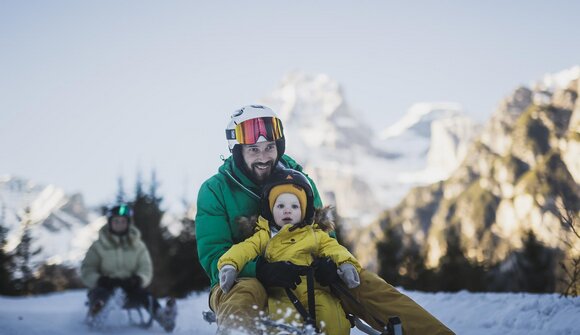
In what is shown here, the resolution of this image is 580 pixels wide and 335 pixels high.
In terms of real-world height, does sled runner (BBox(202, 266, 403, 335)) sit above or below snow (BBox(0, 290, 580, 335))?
above

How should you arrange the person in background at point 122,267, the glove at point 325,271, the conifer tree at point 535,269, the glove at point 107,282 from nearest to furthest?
1. the glove at point 325,271
2. the person in background at point 122,267
3. the glove at point 107,282
4. the conifer tree at point 535,269

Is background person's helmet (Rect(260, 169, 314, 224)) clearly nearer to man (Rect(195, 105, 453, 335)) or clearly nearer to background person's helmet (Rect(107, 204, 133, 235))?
man (Rect(195, 105, 453, 335))

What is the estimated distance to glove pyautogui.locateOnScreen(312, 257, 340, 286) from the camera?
369 cm

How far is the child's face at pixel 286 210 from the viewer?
408cm

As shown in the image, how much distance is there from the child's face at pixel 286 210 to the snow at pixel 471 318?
2450 mm

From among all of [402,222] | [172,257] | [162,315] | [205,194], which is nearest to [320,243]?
[205,194]

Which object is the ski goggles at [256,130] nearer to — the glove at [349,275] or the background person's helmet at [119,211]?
→ the glove at [349,275]

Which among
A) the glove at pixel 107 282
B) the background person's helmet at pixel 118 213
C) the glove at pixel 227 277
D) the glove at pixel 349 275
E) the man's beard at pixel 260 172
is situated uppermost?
the man's beard at pixel 260 172

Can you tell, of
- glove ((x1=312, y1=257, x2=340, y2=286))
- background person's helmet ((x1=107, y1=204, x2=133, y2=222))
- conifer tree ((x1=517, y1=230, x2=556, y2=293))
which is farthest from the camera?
conifer tree ((x1=517, y1=230, x2=556, y2=293))

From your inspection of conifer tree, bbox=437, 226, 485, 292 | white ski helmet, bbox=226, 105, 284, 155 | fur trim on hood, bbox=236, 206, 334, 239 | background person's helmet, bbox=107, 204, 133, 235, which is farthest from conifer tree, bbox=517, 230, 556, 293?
fur trim on hood, bbox=236, 206, 334, 239

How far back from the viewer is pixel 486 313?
20.4 ft

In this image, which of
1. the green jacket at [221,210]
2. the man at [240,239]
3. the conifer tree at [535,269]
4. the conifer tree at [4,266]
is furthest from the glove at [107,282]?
the conifer tree at [535,269]

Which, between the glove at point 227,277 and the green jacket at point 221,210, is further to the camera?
the green jacket at point 221,210

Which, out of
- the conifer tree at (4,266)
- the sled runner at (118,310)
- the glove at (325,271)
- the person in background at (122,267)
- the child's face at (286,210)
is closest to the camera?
the glove at (325,271)
